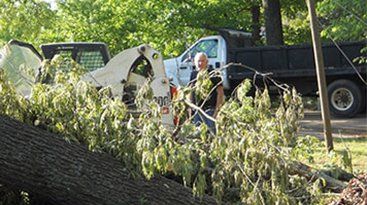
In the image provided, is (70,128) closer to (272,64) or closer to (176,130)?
(176,130)

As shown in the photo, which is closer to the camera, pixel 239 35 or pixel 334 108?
pixel 334 108

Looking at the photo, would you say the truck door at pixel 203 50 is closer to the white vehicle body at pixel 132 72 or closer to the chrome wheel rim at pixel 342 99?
the chrome wheel rim at pixel 342 99

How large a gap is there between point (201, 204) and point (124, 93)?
491 cm

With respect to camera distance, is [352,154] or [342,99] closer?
[352,154]

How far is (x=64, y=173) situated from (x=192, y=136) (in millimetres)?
960

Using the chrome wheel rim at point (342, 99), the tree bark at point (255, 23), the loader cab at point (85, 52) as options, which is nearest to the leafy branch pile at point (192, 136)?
the loader cab at point (85, 52)

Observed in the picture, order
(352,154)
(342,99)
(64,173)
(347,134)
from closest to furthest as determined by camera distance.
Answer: (64,173), (352,154), (347,134), (342,99)

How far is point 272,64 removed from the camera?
1697 centimetres

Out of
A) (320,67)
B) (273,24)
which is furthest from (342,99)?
(320,67)

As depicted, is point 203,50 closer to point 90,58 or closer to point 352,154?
point 90,58

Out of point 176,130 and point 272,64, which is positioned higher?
point 272,64

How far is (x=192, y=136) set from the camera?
503 centimetres

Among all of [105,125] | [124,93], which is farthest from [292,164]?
[124,93]

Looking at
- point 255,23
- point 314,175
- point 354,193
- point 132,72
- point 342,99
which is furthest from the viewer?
point 255,23
